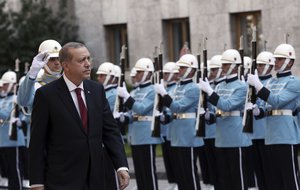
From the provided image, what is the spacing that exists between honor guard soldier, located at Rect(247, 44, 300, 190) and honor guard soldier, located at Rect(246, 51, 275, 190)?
1.15 ft

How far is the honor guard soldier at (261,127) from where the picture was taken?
40.8 feet

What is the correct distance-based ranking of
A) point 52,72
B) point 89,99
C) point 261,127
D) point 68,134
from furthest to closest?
point 261,127 < point 52,72 < point 89,99 < point 68,134

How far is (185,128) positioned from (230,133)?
2.57 ft

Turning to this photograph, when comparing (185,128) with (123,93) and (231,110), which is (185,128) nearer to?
(231,110)

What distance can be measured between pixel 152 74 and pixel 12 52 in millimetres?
11380

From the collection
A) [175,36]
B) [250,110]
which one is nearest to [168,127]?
[250,110]

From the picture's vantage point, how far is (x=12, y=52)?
82.9 ft

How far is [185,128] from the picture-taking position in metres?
13.2

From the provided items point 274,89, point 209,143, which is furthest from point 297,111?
point 209,143

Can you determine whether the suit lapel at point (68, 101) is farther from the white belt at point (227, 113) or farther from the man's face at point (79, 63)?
the white belt at point (227, 113)

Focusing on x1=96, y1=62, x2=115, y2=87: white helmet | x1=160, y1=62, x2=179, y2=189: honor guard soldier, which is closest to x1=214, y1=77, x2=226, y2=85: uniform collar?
x1=160, y1=62, x2=179, y2=189: honor guard soldier

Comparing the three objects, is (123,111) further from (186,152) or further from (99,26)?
(99,26)

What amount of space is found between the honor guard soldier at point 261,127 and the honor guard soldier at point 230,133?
8.4 inches

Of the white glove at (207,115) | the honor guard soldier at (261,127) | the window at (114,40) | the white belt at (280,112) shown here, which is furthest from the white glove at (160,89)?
the window at (114,40)
